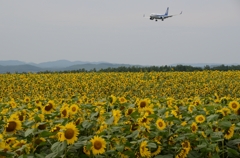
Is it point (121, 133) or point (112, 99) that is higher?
point (112, 99)

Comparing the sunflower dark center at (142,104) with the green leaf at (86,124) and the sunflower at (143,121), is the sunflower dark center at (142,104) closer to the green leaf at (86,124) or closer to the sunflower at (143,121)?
the sunflower at (143,121)

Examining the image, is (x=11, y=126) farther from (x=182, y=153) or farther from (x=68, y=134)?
(x=182, y=153)

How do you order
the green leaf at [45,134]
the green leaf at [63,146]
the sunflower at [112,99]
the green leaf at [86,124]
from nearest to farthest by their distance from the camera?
1. the green leaf at [63,146]
2. the green leaf at [45,134]
3. the green leaf at [86,124]
4. the sunflower at [112,99]

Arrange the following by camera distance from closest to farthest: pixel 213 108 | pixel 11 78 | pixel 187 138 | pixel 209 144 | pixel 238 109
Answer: pixel 209 144 → pixel 187 138 → pixel 238 109 → pixel 213 108 → pixel 11 78

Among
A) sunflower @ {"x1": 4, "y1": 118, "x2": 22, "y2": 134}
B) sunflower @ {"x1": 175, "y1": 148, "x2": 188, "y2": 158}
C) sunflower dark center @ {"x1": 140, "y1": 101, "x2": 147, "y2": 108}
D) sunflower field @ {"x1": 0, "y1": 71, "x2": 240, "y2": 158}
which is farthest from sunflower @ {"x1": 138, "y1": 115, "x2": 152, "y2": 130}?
sunflower @ {"x1": 4, "y1": 118, "x2": 22, "y2": 134}

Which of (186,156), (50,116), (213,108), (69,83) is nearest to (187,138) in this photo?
(186,156)

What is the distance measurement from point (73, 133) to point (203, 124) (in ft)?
3.99

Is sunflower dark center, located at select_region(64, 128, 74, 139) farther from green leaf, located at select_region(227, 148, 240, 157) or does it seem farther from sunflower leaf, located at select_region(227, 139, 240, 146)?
sunflower leaf, located at select_region(227, 139, 240, 146)

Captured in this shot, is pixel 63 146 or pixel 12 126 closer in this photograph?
pixel 63 146

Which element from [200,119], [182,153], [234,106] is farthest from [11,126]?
[234,106]

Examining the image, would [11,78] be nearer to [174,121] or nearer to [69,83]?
[69,83]

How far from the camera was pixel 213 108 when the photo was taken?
352 centimetres

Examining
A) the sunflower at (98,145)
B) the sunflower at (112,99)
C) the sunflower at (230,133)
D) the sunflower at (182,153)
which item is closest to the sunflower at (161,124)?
the sunflower at (182,153)

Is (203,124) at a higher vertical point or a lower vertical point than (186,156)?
higher
